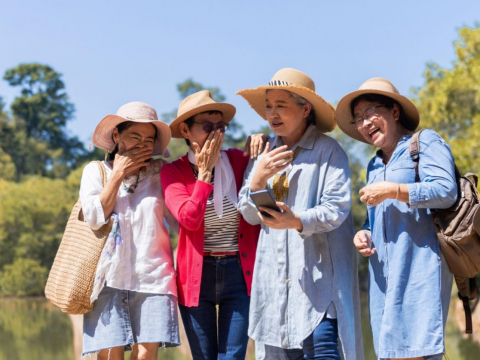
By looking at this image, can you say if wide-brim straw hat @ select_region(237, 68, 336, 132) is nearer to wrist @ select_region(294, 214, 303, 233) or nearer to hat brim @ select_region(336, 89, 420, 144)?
hat brim @ select_region(336, 89, 420, 144)

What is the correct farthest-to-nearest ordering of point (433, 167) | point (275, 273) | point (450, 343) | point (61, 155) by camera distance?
point (61, 155) < point (450, 343) < point (275, 273) < point (433, 167)

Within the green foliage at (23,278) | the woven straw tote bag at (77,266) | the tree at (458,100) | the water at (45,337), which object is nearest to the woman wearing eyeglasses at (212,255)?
the woven straw tote bag at (77,266)

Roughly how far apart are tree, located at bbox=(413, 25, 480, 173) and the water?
3.83 metres

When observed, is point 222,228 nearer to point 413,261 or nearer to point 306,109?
point 306,109

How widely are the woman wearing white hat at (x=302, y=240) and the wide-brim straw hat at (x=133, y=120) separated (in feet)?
2.19

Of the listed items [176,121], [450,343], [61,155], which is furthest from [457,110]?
[61,155]

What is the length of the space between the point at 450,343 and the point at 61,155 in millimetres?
35143

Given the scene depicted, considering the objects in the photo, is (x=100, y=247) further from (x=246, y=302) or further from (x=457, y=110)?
(x=457, y=110)

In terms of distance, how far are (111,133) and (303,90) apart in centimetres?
122

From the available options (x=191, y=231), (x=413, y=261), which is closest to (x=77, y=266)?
(x=191, y=231)

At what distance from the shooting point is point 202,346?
337 cm

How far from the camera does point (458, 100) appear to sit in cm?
1570

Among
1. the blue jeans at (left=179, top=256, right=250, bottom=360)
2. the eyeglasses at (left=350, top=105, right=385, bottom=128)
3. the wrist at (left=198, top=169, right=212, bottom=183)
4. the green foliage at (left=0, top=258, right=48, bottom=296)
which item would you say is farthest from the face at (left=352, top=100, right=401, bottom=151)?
the green foliage at (left=0, top=258, right=48, bottom=296)

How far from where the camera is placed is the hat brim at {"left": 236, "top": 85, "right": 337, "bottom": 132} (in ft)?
10.1
